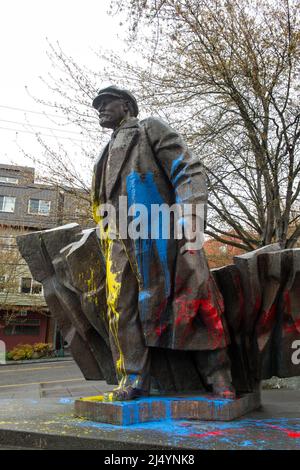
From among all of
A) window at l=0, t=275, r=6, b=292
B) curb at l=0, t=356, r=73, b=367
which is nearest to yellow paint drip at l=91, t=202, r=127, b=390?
curb at l=0, t=356, r=73, b=367

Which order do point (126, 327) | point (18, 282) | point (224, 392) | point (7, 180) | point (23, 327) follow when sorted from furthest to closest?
point (7, 180) < point (23, 327) < point (18, 282) < point (126, 327) < point (224, 392)

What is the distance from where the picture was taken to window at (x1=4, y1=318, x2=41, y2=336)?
28.8 metres

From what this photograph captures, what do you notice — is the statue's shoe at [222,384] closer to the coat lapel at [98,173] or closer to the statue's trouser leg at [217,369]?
the statue's trouser leg at [217,369]

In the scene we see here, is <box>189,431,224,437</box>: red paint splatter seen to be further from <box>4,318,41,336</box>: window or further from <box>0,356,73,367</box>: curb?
<box>4,318,41,336</box>: window

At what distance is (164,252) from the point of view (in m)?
3.77

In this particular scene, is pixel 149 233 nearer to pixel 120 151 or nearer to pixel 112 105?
pixel 120 151

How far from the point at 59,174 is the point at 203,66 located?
4.93 metres

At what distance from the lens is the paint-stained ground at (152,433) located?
2645 millimetres

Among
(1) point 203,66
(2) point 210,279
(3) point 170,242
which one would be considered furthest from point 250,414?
(1) point 203,66

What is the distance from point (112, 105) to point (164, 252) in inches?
56.0

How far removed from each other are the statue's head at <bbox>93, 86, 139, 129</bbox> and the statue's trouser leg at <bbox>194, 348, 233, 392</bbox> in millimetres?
2166

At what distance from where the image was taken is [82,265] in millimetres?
4180

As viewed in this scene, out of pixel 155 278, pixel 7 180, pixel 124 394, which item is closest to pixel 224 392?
pixel 124 394
